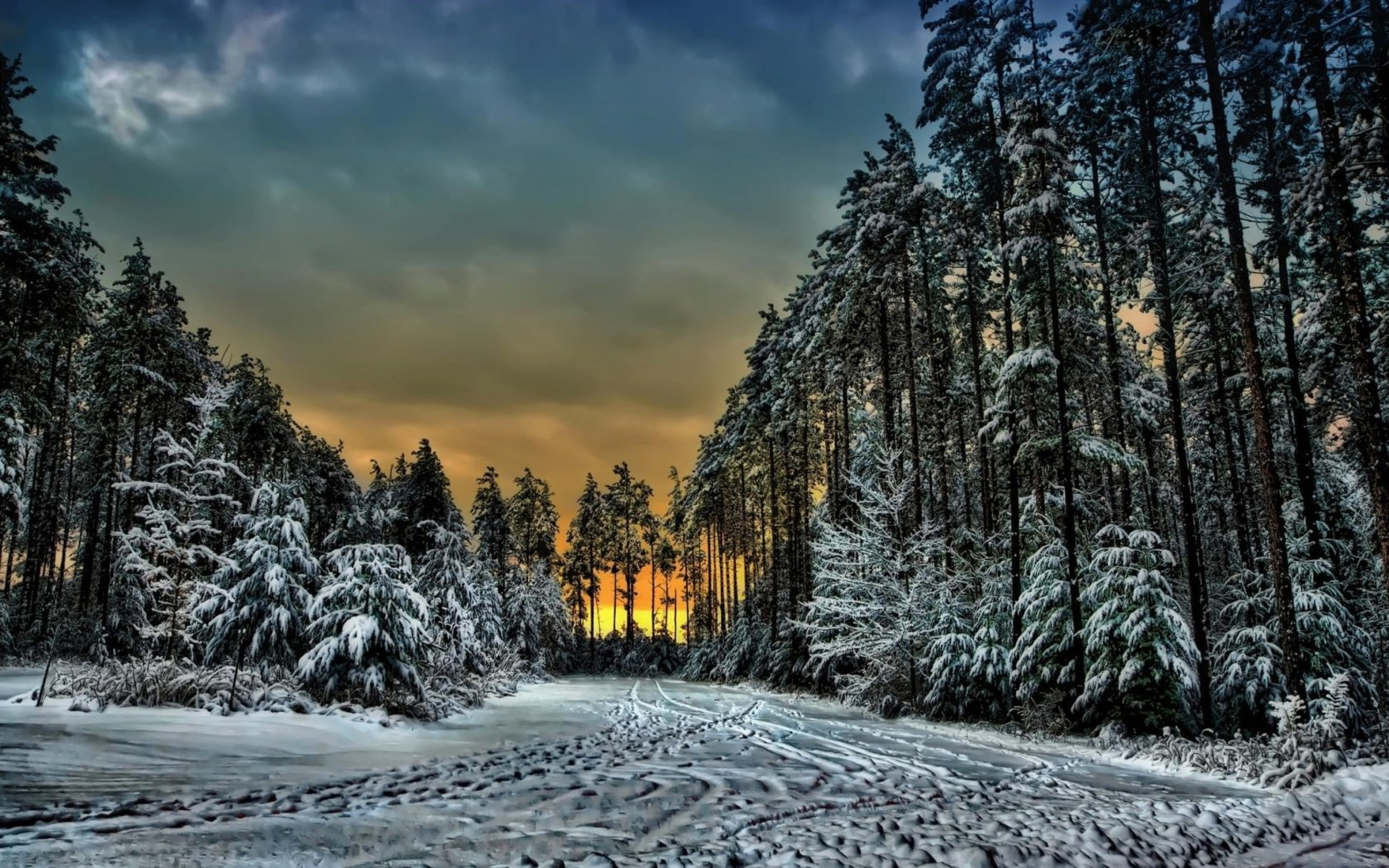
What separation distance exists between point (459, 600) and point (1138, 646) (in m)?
21.2

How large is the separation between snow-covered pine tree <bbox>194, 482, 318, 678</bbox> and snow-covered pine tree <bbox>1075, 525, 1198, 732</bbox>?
13473 mm

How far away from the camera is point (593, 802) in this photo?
233 inches

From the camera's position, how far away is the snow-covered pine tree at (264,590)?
1197 cm

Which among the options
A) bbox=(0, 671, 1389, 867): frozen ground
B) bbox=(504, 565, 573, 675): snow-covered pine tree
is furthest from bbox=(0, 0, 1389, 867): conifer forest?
bbox=(504, 565, 573, 675): snow-covered pine tree

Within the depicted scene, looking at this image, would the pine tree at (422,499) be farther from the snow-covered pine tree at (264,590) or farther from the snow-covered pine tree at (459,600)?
the snow-covered pine tree at (264,590)

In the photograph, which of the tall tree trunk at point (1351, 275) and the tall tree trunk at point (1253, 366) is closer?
the tall tree trunk at point (1351, 275)

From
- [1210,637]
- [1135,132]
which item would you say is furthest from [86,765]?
[1210,637]

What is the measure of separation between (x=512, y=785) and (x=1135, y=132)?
639 inches

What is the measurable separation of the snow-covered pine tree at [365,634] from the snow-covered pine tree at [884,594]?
32.5 ft

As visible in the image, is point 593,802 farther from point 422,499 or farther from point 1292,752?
point 422,499

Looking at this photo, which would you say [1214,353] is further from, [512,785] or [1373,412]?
[512,785]

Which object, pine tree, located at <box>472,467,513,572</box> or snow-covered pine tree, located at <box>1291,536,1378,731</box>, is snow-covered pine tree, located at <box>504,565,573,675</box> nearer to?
pine tree, located at <box>472,467,513,572</box>

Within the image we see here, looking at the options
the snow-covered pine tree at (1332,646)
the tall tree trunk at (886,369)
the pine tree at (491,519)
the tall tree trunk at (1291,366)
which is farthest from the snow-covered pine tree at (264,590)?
the pine tree at (491,519)

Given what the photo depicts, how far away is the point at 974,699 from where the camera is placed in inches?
603
